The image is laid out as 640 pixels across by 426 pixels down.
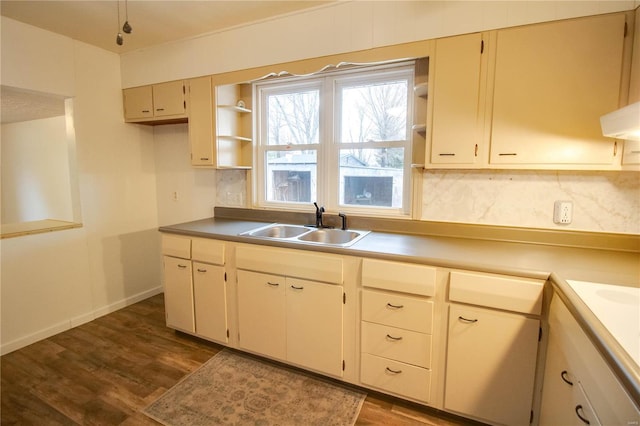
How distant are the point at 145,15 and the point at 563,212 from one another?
3.01 meters

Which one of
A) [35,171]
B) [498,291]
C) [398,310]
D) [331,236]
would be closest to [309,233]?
[331,236]

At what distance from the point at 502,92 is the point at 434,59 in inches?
16.5

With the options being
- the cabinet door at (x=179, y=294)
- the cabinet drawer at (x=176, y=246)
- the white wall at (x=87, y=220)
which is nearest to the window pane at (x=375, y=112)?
the cabinet drawer at (x=176, y=246)

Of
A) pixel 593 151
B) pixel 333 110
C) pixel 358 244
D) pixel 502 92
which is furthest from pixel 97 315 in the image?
pixel 593 151

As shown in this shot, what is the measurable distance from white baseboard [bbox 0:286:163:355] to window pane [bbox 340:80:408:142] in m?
2.62

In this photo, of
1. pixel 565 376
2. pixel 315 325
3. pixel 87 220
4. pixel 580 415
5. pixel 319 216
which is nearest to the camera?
pixel 580 415

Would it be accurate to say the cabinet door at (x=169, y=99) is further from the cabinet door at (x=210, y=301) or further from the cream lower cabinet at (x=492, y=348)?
the cream lower cabinet at (x=492, y=348)

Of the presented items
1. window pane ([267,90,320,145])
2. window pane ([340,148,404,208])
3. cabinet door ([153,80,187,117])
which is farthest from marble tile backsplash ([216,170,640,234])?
cabinet door ([153,80,187,117])

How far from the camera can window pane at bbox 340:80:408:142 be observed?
228cm

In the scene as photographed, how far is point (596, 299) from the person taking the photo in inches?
43.4

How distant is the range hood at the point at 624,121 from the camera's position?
1.04 metres

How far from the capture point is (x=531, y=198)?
6.20 feet

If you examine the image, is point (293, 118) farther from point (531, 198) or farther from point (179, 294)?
point (531, 198)

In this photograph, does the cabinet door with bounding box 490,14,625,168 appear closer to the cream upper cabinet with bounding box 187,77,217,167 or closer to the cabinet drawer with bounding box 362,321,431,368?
the cabinet drawer with bounding box 362,321,431,368
